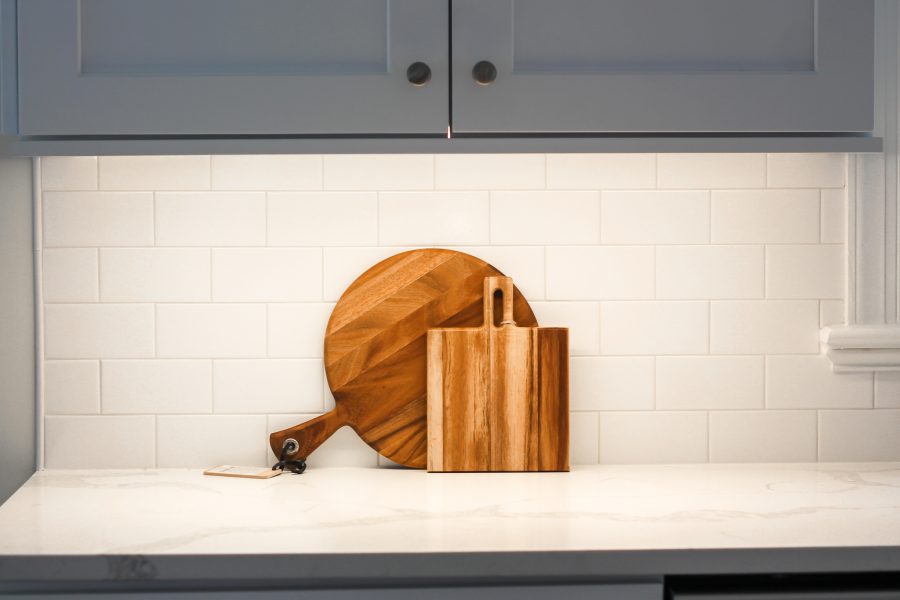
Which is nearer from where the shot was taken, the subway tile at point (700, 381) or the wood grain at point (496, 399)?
the wood grain at point (496, 399)

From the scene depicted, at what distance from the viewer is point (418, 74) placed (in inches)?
47.9

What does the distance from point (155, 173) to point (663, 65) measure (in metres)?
1.00

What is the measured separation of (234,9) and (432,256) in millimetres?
593

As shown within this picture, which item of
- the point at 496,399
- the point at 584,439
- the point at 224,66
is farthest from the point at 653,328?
the point at 224,66

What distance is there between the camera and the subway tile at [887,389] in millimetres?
1640

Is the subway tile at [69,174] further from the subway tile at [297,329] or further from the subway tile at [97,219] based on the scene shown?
the subway tile at [297,329]

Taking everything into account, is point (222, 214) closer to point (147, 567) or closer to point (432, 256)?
point (432, 256)

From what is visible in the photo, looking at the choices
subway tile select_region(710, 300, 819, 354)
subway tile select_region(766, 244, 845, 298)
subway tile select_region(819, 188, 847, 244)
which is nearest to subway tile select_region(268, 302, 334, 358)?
subway tile select_region(710, 300, 819, 354)

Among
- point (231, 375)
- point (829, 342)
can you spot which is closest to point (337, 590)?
point (231, 375)

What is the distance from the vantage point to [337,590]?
1.06m

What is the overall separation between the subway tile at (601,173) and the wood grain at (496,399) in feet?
1.03

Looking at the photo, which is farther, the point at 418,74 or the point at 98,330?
the point at 98,330

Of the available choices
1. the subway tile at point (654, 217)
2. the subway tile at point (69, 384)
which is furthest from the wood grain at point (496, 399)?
the subway tile at point (69, 384)

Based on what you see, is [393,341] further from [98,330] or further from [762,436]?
[762,436]
